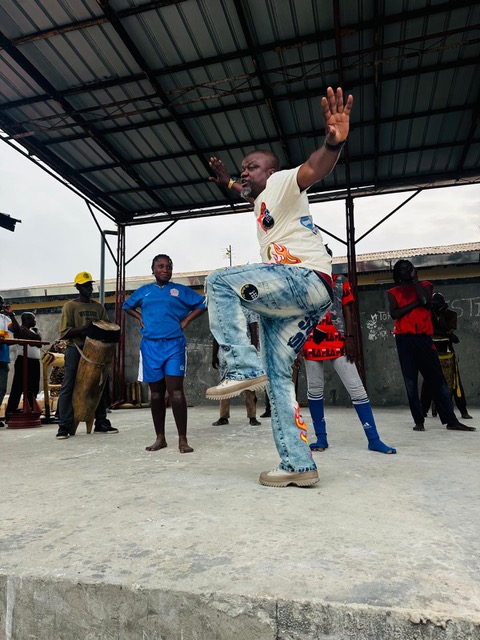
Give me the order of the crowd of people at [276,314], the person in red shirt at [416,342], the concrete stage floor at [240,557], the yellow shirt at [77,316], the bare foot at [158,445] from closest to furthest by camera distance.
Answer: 1. the concrete stage floor at [240,557]
2. the crowd of people at [276,314]
3. the bare foot at [158,445]
4. the person in red shirt at [416,342]
5. the yellow shirt at [77,316]

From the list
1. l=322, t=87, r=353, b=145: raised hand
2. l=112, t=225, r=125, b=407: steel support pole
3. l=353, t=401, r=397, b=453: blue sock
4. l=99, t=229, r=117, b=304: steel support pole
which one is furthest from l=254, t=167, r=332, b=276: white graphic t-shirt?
Answer: l=99, t=229, r=117, b=304: steel support pole

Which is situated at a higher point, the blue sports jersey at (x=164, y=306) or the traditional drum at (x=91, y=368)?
the blue sports jersey at (x=164, y=306)

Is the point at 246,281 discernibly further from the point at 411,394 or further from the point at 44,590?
the point at 411,394

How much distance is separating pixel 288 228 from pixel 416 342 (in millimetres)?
3115

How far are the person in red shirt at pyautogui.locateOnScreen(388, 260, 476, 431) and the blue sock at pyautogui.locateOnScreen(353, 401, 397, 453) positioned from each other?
1.59 metres

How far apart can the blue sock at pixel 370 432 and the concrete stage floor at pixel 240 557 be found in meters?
0.71

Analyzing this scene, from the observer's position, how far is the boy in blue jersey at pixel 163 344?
12.0ft

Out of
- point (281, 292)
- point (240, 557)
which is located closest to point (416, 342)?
point (281, 292)

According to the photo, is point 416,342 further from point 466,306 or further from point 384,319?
point 466,306

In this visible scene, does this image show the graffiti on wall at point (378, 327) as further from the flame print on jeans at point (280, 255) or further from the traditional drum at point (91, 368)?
the flame print on jeans at point (280, 255)

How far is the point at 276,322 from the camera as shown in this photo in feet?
7.57

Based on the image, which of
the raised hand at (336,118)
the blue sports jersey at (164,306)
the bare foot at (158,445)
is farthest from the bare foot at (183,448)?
the raised hand at (336,118)

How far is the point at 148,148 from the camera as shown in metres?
7.78

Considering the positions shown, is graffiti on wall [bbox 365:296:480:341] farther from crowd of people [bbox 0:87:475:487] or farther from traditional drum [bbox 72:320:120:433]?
traditional drum [bbox 72:320:120:433]
